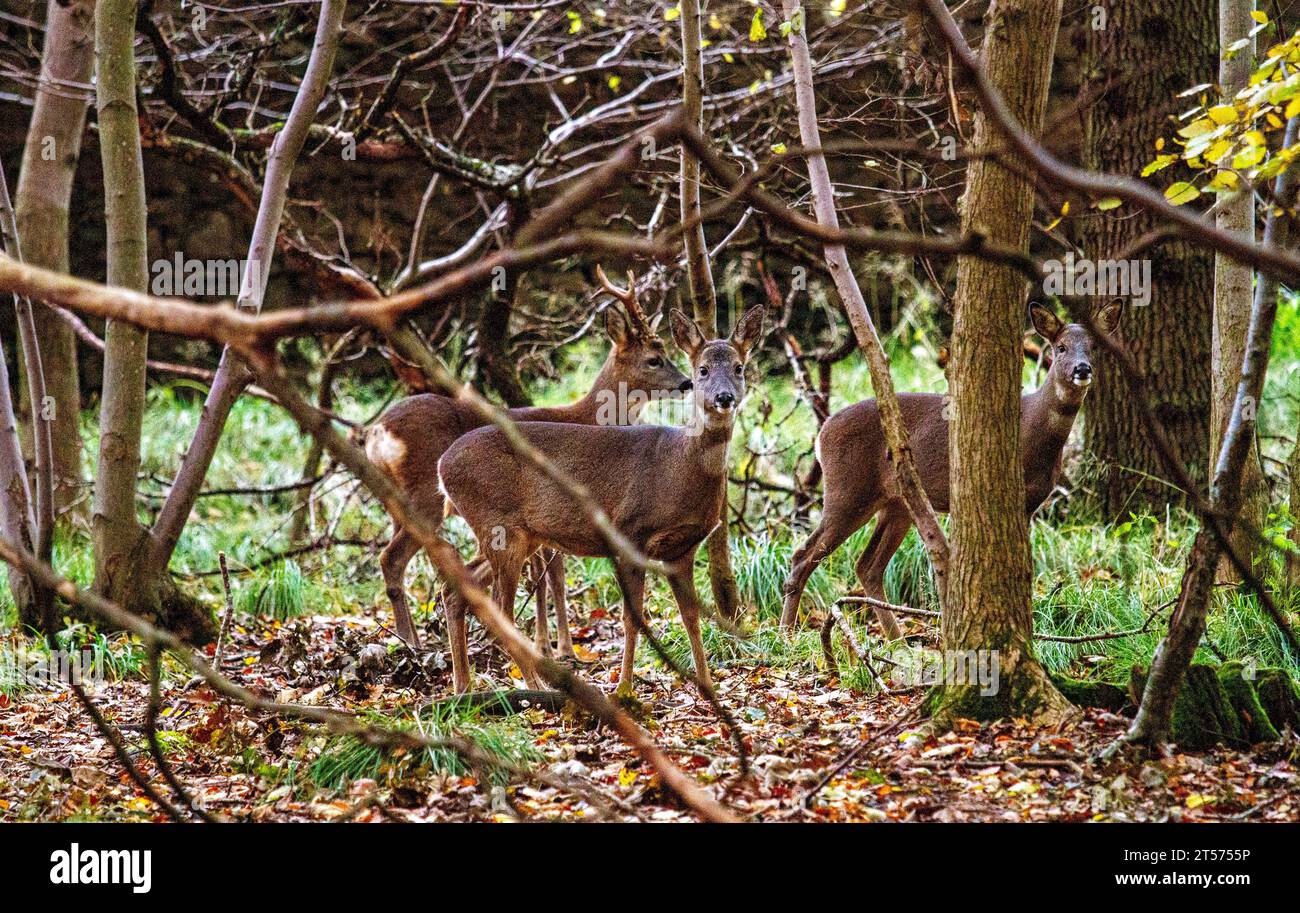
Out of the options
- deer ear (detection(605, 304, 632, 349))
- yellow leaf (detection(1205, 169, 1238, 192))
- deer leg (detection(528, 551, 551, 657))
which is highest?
yellow leaf (detection(1205, 169, 1238, 192))

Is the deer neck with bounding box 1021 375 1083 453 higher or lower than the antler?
lower

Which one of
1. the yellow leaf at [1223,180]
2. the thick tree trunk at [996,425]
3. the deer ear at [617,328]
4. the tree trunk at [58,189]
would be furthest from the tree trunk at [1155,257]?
the tree trunk at [58,189]

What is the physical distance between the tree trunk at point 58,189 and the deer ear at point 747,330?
14.5 ft

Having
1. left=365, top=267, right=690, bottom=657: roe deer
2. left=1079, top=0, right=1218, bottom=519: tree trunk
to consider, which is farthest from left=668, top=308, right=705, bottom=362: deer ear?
left=1079, top=0, right=1218, bottom=519: tree trunk

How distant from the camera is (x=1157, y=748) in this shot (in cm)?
467

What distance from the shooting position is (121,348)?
7.15m

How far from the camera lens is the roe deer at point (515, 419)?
7465mm

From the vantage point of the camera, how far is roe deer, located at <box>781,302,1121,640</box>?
24.0 ft

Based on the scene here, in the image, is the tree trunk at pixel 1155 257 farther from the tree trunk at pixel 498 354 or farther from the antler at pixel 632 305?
the tree trunk at pixel 498 354

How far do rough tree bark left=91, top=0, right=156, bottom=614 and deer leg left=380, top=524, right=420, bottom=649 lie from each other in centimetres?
127

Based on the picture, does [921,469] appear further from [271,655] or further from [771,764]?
[271,655]

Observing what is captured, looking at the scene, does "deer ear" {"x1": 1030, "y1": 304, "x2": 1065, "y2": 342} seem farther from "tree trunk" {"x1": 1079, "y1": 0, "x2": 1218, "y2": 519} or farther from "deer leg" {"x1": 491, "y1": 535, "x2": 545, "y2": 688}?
"deer leg" {"x1": 491, "y1": 535, "x2": 545, "y2": 688}
